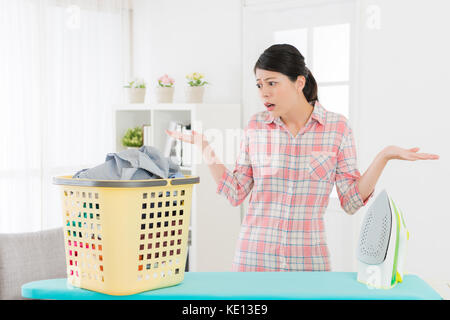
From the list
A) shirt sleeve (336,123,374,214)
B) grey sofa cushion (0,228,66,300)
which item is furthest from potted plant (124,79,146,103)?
shirt sleeve (336,123,374,214)

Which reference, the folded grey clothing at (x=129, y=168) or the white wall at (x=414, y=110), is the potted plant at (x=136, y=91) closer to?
the white wall at (x=414, y=110)

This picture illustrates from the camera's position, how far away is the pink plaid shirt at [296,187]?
189cm

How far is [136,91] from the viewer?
383cm

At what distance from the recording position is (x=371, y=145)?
2.99 metres

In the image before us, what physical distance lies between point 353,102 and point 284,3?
791 millimetres

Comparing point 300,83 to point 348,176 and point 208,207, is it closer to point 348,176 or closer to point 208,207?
point 348,176

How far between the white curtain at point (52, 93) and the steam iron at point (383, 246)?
2924 mm

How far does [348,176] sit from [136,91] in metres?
2.30

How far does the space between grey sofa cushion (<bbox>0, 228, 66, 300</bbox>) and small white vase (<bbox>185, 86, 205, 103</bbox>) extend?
1.24m

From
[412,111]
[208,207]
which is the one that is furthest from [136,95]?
[412,111]

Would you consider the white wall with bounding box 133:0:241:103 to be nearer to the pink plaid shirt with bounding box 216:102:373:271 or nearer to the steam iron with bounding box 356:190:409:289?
the pink plaid shirt with bounding box 216:102:373:271

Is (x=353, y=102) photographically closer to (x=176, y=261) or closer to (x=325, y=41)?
(x=325, y=41)
